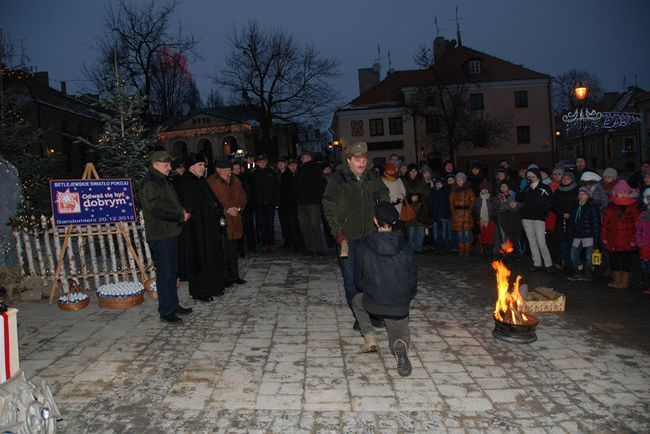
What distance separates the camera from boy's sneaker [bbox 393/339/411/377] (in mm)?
4828

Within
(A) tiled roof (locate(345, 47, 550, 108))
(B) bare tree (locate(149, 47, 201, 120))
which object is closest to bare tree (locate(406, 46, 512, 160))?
(A) tiled roof (locate(345, 47, 550, 108))

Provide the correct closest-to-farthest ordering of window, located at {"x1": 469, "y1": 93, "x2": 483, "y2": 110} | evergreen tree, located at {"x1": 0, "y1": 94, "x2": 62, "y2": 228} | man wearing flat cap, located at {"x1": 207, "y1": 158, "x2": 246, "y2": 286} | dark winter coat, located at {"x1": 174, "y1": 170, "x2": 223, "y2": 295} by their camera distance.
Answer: dark winter coat, located at {"x1": 174, "y1": 170, "x2": 223, "y2": 295}
man wearing flat cap, located at {"x1": 207, "y1": 158, "x2": 246, "y2": 286}
evergreen tree, located at {"x1": 0, "y1": 94, "x2": 62, "y2": 228}
window, located at {"x1": 469, "y1": 93, "x2": 483, "y2": 110}

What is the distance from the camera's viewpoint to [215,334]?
20.4 feet

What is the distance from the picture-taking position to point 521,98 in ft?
151

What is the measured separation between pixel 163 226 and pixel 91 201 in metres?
1.98

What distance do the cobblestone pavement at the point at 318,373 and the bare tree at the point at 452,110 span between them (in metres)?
34.1

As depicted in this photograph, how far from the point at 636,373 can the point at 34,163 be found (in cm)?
1139

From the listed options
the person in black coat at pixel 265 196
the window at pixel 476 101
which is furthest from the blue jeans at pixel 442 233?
the window at pixel 476 101

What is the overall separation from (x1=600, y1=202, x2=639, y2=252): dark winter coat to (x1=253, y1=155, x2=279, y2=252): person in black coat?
7.09 m

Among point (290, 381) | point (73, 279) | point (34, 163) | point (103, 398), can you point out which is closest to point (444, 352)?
point (290, 381)

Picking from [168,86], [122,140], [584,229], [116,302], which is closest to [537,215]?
[584,229]

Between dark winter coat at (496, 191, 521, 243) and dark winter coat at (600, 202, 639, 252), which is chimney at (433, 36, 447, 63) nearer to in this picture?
dark winter coat at (496, 191, 521, 243)

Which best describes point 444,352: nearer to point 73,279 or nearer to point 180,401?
point 180,401

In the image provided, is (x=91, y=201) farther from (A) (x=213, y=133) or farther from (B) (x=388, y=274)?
(A) (x=213, y=133)
